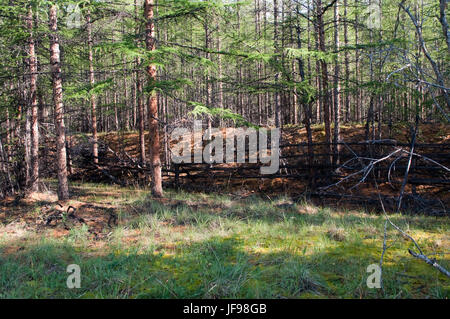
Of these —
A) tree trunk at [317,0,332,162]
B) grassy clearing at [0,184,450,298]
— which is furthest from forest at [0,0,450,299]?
tree trunk at [317,0,332,162]

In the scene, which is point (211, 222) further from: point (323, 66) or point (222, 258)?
point (323, 66)

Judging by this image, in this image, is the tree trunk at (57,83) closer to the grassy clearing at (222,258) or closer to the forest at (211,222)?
the forest at (211,222)

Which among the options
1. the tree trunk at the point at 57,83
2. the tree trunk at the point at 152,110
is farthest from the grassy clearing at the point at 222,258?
the tree trunk at the point at 152,110

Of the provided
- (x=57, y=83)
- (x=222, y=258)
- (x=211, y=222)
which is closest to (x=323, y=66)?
(x=211, y=222)

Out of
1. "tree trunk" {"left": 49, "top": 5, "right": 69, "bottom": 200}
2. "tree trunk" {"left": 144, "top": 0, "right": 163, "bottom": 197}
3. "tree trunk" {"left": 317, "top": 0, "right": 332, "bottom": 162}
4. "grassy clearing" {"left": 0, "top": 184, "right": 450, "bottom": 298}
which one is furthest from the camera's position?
"tree trunk" {"left": 317, "top": 0, "right": 332, "bottom": 162}

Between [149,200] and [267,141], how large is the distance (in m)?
8.51

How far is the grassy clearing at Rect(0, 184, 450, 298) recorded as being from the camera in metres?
3.32

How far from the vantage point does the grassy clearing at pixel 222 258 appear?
3316 millimetres

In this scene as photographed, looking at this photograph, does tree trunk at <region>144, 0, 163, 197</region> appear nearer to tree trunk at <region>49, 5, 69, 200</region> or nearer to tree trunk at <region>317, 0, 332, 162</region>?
tree trunk at <region>49, 5, 69, 200</region>

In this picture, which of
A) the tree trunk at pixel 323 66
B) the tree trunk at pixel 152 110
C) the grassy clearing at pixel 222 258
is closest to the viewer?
the grassy clearing at pixel 222 258

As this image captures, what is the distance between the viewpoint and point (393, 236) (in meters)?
5.14

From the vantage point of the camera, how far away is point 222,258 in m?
4.23

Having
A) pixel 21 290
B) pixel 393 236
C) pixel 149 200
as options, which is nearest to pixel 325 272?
pixel 393 236

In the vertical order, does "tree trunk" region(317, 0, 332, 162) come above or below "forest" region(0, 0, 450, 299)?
above
